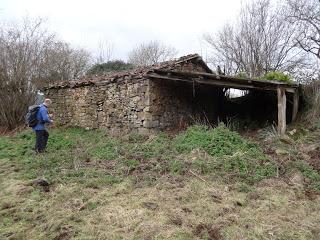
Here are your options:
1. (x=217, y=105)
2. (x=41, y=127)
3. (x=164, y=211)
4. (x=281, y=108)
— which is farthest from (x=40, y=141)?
(x=217, y=105)

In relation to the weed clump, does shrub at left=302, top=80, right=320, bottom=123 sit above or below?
above

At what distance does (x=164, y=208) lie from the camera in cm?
497

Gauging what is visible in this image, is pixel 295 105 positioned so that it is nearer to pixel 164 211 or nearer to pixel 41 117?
pixel 164 211

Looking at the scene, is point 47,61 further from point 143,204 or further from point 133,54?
point 143,204

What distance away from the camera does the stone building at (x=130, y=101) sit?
9844 millimetres

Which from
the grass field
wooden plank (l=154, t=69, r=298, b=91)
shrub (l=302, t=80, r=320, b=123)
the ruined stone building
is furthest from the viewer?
shrub (l=302, t=80, r=320, b=123)

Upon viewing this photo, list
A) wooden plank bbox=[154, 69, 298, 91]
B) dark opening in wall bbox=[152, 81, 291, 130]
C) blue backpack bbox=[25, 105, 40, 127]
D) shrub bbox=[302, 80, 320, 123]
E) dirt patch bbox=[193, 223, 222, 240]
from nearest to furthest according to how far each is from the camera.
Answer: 1. dirt patch bbox=[193, 223, 222, 240]
2. blue backpack bbox=[25, 105, 40, 127]
3. wooden plank bbox=[154, 69, 298, 91]
4. shrub bbox=[302, 80, 320, 123]
5. dark opening in wall bbox=[152, 81, 291, 130]

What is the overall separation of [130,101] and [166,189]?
4.86m

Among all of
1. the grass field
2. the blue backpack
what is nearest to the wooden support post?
the grass field

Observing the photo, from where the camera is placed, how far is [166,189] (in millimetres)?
5758

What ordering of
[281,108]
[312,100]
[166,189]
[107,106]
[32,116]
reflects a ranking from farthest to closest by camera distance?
1. [107,106]
2. [312,100]
3. [281,108]
4. [32,116]
5. [166,189]

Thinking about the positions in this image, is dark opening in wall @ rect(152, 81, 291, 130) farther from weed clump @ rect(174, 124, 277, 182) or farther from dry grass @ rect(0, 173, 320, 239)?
dry grass @ rect(0, 173, 320, 239)

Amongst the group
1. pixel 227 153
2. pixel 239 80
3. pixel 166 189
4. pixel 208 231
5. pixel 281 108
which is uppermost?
pixel 239 80

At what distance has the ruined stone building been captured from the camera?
32.2 feet
